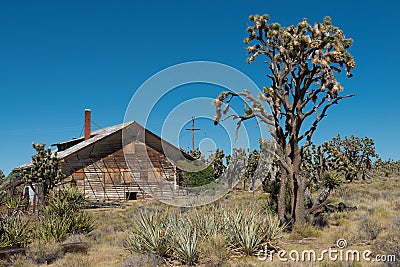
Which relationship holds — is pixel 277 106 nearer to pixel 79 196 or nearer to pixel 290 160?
pixel 290 160

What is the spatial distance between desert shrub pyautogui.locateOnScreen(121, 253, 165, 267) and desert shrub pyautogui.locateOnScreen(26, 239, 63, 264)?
2.18 metres

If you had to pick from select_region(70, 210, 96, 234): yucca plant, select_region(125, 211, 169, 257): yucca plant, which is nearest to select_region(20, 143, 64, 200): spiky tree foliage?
select_region(70, 210, 96, 234): yucca plant

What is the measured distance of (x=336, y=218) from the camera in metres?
14.0

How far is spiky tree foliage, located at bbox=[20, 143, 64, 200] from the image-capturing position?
20.9m

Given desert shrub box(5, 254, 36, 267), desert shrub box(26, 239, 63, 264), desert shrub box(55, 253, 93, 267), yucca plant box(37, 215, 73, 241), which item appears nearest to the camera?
desert shrub box(55, 253, 93, 267)

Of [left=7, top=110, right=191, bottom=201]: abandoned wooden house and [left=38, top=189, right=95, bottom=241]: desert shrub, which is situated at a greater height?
[left=7, top=110, right=191, bottom=201]: abandoned wooden house

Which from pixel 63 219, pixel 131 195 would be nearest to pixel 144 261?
pixel 63 219

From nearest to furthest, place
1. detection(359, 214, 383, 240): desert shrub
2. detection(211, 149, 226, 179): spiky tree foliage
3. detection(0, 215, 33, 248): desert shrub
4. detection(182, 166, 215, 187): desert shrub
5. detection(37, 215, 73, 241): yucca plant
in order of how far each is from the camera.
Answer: detection(0, 215, 33, 248): desert shrub, detection(359, 214, 383, 240): desert shrub, detection(37, 215, 73, 241): yucca plant, detection(182, 166, 215, 187): desert shrub, detection(211, 149, 226, 179): spiky tree foliage

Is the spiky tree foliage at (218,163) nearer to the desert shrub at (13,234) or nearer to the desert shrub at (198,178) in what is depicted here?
the desert shrub at (198,178)

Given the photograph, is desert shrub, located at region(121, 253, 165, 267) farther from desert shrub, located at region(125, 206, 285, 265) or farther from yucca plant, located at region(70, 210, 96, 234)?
yucca plant, located at region(70, 210, 96, 234)

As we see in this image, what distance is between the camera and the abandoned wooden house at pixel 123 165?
28.5m

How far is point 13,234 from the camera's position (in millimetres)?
10203

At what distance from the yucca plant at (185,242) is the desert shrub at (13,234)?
14.1 ft

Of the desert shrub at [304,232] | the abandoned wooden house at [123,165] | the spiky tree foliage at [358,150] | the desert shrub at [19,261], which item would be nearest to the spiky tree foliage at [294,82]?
the desert shrub at [304,232]
